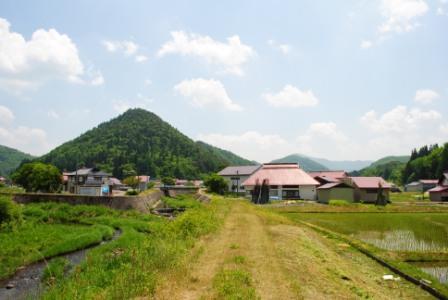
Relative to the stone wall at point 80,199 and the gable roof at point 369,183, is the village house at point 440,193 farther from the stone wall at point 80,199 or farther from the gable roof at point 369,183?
the stone wall at point 80,199

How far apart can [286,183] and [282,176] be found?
267cm

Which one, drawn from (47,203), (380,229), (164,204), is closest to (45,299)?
(380,229)

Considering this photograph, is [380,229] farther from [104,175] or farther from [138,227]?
[104,175]

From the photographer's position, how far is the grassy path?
8.59 metres

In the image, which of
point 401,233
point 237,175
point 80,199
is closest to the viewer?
point 401,233

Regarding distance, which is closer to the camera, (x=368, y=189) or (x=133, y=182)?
(x=368, y=189)

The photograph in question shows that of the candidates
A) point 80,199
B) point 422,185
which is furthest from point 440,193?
point 80,199

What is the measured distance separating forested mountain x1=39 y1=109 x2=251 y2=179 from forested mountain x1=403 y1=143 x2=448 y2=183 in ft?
200

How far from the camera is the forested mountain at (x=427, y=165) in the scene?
89000 mm

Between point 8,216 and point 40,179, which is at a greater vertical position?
point 40,179

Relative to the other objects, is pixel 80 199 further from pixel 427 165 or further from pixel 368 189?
pixel 427 165

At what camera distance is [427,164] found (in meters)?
105

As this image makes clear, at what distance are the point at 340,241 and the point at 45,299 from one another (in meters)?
13.9

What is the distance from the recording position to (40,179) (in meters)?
49.7
